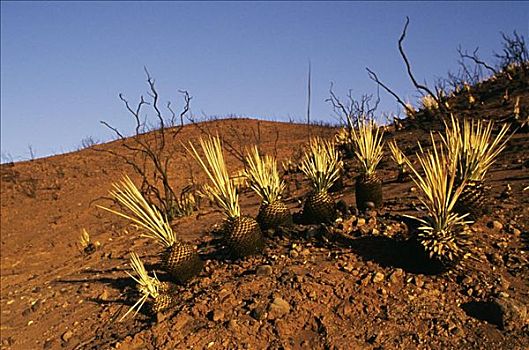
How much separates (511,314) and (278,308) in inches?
62.3

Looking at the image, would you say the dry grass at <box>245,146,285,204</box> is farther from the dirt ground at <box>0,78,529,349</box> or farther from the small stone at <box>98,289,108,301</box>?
the small stone at <box>98,289,108,301</box>

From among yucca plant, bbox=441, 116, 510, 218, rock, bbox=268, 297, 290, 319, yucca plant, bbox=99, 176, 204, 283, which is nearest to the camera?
rock, bbox=268, 297, 290, 319

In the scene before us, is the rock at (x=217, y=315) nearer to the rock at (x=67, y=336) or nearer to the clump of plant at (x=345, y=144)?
the rock at (x=67, y=336)

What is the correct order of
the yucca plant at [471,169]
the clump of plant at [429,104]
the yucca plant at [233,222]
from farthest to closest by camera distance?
the clump of plant at [429,104] → the yucca plant at [233,222] → the yucca plant at [471,169]

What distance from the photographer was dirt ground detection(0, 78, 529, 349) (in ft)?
11.8

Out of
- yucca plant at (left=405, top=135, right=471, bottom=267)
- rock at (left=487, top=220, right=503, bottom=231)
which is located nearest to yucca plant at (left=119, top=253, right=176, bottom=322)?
yucca plant at (left=405, top=135, right=471, bottom=267)

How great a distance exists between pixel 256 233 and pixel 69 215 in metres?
10.5

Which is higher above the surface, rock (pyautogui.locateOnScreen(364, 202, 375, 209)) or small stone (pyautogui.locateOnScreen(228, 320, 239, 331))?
rock (pyautogui.locateOnScreen(364, 202, 375, 209))

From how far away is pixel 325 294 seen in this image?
4074 mm

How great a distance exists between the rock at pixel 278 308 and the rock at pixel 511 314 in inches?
57.0

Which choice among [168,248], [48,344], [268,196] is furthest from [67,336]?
[268,196]

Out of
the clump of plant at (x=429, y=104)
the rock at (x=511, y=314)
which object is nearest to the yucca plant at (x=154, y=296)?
the rock at (x=511, y=314)

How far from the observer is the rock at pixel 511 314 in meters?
3.37

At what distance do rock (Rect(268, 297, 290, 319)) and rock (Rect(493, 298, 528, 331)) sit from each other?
1.45 meters
